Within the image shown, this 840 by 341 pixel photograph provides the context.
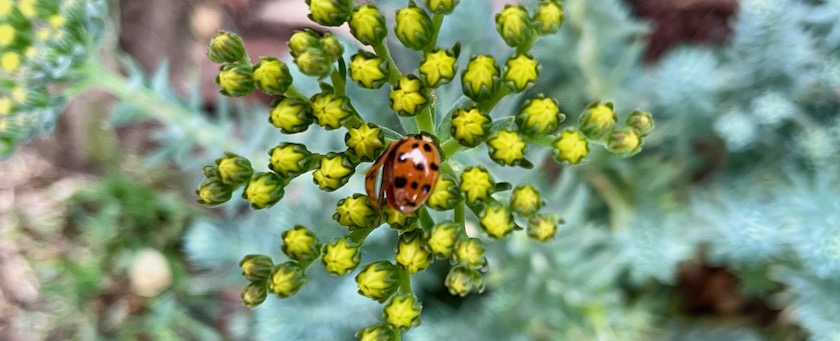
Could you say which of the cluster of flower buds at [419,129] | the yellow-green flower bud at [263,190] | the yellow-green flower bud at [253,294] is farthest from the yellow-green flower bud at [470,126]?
the yellow-green flower bud at [253,294]

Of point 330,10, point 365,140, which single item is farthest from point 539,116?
point 330,10

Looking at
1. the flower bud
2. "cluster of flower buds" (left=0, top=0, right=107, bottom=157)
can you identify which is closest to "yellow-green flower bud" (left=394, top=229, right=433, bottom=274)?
the flower bud

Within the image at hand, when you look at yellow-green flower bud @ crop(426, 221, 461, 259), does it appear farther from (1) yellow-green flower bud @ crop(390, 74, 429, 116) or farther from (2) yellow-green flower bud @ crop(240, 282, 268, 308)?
(2) yellow-green flower bud @ crop(240, 282, 268, 308)

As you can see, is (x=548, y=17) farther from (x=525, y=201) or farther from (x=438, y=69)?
(x=525, y=201)

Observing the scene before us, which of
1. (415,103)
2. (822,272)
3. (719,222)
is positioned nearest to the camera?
(415,103)

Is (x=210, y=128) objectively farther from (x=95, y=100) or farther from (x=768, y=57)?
(x=768, y=57)

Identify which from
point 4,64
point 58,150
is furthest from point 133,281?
point 4,64
